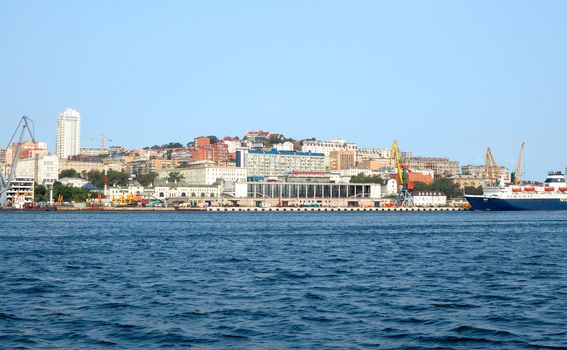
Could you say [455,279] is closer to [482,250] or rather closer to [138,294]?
[138,294]

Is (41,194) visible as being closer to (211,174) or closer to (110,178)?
(211,174)

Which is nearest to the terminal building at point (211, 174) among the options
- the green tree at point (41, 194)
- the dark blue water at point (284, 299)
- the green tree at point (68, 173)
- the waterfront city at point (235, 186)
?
the waterfront city at point (235, 186)

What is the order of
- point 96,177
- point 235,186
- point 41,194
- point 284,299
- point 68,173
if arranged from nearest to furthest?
1. point 284,299
2. point 41,194
3. point 235,186
4. point 96,177
5. point 68,173

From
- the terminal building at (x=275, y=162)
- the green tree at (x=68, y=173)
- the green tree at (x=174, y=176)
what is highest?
the terminal building at (x=275, y=162)

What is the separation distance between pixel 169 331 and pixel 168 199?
390 ft

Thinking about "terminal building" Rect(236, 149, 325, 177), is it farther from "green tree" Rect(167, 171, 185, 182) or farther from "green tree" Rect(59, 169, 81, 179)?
"green tree" Rect(59, 169, 81, 179)

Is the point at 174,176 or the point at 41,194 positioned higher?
the point at 174,176

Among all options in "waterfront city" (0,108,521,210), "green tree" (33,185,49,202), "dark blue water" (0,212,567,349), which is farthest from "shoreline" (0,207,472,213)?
"dark blue water" (0,212,567,349)

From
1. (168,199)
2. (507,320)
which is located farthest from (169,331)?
(168,199)

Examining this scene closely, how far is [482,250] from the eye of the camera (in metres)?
29.1

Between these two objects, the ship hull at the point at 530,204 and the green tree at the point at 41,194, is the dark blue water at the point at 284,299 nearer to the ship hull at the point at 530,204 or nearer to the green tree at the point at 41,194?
the ship hull at the point at 530,204

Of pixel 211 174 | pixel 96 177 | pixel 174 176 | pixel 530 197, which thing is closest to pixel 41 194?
pixel 211 174

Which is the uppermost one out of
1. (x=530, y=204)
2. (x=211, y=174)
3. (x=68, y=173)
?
(x=68, y=173)

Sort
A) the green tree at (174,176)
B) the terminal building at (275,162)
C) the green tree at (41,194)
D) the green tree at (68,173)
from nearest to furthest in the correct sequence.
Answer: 1. the green tree at (41,194)
2. the green tree at (174,176)
3. the terminal building at (275,162)
4. the green tree at (68,173)
